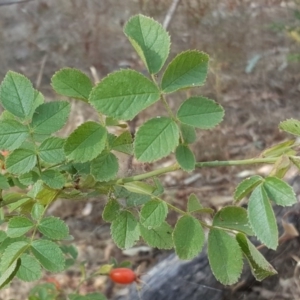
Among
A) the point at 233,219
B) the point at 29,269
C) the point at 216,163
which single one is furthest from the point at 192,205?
the point at 29,269

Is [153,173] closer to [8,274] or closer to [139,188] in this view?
[139,188]

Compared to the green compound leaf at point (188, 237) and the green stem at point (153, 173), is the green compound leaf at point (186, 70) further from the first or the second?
the green compound leaf at point (188, 237)

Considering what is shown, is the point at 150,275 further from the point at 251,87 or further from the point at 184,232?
the point at 251,87

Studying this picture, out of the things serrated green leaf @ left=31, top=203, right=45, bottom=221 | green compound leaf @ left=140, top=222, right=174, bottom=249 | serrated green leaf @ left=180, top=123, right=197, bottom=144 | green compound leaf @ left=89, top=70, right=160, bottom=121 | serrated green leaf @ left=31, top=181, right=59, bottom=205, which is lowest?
green compound leaf @ left=140, top=222, right=174, bottom=249

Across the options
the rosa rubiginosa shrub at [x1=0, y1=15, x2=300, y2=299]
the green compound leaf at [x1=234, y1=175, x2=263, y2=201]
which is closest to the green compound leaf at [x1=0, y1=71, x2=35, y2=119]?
the rosa rubiginosa shrub at [x1=0, y1=15, x2=300, y2=299]

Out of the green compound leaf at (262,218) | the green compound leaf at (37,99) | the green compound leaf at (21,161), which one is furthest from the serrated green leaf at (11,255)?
the green compound leaf at (262,218)

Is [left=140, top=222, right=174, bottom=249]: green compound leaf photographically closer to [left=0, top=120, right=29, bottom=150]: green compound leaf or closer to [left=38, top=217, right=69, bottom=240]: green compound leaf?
[left=38, top=217, right=69, bottom=240]: green compound leaf
